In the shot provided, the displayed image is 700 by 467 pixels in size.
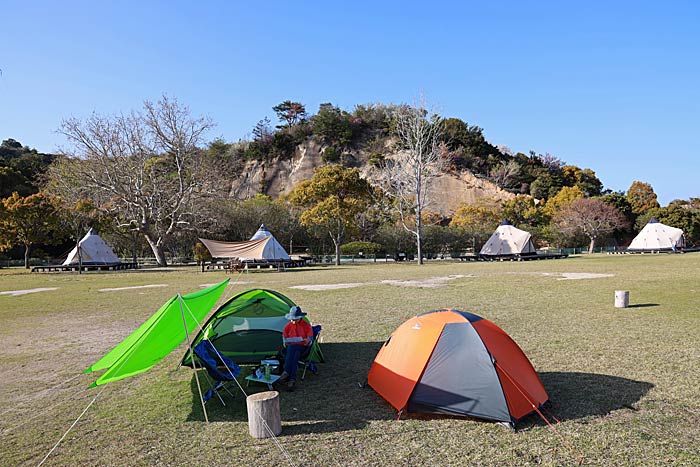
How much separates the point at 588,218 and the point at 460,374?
2043 inches

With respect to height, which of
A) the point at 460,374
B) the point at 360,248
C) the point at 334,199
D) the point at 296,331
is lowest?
the point at 460,374

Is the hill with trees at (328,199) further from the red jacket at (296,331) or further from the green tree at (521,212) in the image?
the red jacket at (296,331)

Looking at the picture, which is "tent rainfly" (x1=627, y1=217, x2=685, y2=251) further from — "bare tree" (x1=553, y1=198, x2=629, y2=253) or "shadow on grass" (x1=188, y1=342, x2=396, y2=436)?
→ "shadow on grass" (x1=188, y1=342, x2=396, y2=436)

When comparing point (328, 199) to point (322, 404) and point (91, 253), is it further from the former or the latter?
point (322, 404)

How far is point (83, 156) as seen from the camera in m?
36.3

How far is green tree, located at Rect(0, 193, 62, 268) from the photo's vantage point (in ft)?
110

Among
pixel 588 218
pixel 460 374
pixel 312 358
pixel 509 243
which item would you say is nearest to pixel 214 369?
pixel 312 358

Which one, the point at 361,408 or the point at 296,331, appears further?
the point at 296,331

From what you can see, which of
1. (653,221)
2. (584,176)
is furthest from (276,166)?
(653,221)

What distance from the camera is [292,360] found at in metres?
6.54

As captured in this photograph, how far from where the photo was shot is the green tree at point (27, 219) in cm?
3344

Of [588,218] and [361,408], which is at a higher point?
[588,218]

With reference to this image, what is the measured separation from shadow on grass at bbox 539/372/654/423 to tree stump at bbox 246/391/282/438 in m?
3.05

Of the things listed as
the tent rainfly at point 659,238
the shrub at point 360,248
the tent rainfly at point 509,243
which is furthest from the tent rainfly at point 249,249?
the tent rainfly at point 659,238
